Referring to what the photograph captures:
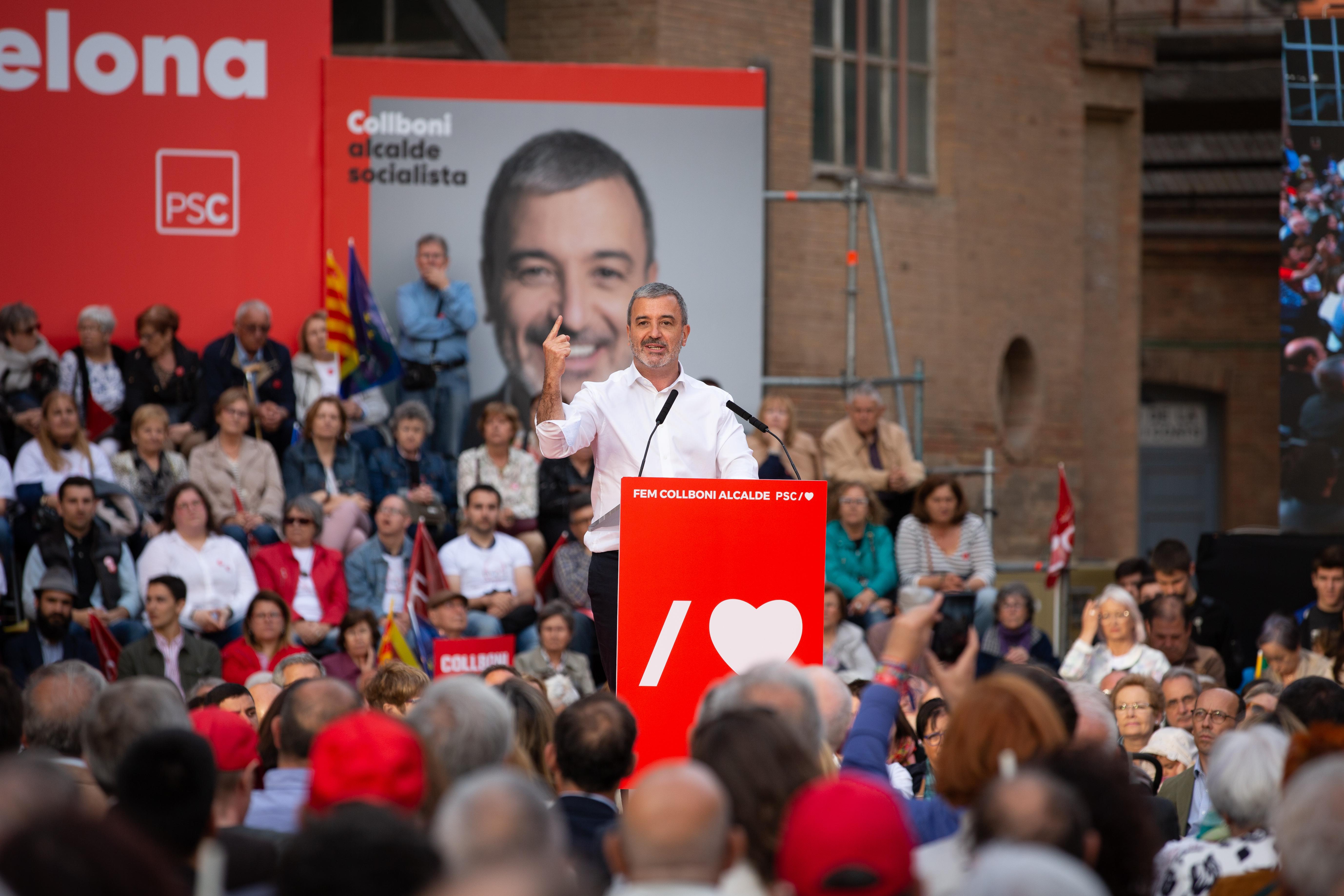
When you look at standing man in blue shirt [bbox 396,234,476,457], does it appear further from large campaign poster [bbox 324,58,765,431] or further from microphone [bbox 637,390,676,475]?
microphone [bbox 637,390,676,475]

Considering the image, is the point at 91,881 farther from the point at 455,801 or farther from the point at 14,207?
the point at 14,207

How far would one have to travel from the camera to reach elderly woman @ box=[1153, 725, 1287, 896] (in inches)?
153

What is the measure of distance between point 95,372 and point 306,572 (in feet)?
6.12

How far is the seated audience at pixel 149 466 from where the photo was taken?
376 inches

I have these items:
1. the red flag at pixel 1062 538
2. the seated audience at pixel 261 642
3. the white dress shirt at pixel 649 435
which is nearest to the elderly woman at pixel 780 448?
the red flag at pixel 1062 538

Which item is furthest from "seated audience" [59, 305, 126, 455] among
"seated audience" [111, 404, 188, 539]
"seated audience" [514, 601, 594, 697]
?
"seated audience" [514, 601, 594, 697]

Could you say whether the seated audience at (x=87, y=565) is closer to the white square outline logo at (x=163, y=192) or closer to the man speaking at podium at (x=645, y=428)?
the white square outline logo at (x=163, y=192)

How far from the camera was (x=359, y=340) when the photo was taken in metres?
10.9

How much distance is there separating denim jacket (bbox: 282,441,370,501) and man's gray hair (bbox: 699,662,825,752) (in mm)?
6384

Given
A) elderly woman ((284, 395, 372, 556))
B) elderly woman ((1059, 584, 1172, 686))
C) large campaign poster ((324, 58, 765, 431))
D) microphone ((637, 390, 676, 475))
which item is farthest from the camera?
large campaign poster ((324, 58, 765, 431))

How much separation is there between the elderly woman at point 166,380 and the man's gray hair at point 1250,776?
7.21 m

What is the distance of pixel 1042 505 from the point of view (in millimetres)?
16359

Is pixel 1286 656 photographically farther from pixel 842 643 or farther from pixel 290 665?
pixel 290 665

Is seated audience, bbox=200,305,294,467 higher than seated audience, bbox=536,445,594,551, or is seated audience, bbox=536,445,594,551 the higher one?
seated audience, bbox=200,305,294,467
